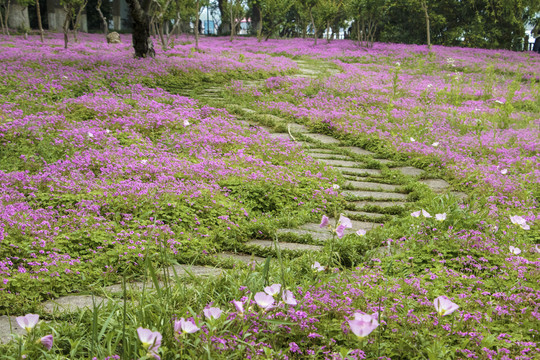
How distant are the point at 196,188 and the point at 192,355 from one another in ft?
9.13

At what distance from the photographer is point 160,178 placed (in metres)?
5.00

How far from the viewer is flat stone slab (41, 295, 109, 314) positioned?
2.94m

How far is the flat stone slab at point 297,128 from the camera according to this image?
854 cm

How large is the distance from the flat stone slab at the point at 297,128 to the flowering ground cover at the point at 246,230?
30cm

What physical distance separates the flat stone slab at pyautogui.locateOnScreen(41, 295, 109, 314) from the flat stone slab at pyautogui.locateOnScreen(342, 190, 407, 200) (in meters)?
3.26

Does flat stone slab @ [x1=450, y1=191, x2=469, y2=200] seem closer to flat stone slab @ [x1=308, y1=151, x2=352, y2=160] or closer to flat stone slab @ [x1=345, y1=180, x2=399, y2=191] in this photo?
flat stone slab @ [x1=345, y1=180, x2=399, y2=191]

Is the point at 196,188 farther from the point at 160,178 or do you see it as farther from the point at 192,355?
the point at 192,355

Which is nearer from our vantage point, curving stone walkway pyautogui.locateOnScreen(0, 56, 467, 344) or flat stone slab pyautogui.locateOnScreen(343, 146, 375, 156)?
curving stone walkway pyautogui.locateOnScreen(0, 56, 467, 344)

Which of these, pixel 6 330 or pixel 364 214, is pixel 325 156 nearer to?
pixel 364 214

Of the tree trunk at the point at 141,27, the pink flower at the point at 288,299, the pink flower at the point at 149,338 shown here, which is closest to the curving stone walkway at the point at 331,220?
the pink flower at the point at 149,338

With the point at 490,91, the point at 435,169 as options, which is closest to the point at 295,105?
the point at 435,169

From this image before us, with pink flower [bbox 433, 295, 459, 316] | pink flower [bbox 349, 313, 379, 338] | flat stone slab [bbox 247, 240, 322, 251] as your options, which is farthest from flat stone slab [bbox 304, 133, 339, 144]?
pink flower [bbox 349, 313, 379, 338]

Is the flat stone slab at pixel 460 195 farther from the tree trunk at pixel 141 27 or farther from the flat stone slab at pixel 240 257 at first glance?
the tree trunk at pixel 141 27

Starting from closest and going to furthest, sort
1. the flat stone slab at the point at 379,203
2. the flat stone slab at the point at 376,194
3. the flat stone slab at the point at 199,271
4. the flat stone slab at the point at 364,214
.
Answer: the flat stone slab at the point at 199,271, the flat stone slab at the point at 364,214, the flat stone slab at the point at 379,203, the flat stone slab at the point at 376,194
